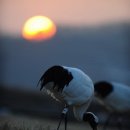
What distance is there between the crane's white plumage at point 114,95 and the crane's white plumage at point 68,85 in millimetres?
2828

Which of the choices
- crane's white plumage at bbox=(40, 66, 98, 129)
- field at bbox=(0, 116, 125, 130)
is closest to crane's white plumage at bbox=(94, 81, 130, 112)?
field at bbox=(0, 116, 125, 130)

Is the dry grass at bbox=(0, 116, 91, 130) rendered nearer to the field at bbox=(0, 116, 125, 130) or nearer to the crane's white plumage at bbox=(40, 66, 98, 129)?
the field at bbox=(0, 116, 125, 130)

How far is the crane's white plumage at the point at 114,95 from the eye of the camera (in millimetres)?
13812

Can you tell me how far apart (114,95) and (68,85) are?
3.50 meters

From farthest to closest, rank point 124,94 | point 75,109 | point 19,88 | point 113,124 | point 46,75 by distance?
point 19,88, point 113,124, point 124,94, point 75,109, point 46,75

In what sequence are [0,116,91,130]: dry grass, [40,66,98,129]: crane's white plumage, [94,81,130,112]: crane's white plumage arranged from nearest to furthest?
[40,66,98,129]: crane's white plumage < [0,116,91,130]: dry grass < [94,81,130,112]: crane's white plumage

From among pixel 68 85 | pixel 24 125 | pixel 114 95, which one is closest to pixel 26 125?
pixel 24 125

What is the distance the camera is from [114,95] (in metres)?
13.8

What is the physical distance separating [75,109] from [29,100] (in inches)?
751

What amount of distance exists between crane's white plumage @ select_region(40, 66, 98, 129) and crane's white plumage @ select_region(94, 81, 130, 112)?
2828mm

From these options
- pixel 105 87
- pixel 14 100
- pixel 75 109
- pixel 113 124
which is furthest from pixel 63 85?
pixel 14 100

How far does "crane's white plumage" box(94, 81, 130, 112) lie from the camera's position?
13812 mm

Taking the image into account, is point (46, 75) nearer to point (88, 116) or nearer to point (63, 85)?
point (63, 85)

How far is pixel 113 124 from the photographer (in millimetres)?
17938
